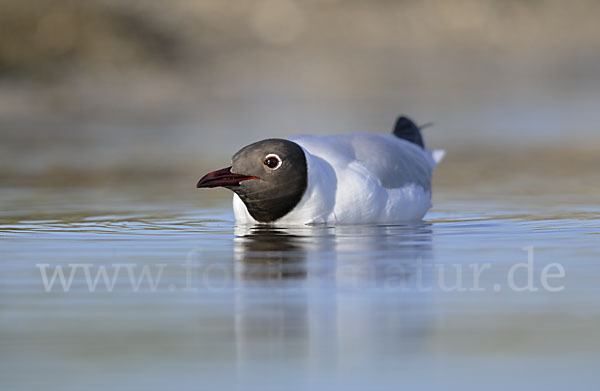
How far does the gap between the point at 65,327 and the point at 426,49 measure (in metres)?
24.1

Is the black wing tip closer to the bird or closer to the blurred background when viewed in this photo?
the blurred background

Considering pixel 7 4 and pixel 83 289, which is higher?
pixel 7 4

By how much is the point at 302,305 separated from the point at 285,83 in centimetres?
1992

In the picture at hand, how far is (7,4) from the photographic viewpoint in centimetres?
2455

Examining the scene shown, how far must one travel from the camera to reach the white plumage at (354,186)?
8.05 metres

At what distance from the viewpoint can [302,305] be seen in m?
5.14

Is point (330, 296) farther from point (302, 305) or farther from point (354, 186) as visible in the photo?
point (354, 186)

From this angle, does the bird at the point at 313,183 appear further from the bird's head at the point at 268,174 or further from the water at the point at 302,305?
the water at the point at 302,305

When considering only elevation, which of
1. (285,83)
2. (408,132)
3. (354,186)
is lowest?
(354,186)

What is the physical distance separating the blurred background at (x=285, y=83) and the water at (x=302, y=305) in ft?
12.7

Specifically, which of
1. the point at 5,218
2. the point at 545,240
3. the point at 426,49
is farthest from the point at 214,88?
the point at 545,240

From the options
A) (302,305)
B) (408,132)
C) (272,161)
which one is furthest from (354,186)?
(302,305)

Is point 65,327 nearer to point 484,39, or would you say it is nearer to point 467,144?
point 467,144

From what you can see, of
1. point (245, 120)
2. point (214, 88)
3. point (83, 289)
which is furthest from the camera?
point (214, 88)
